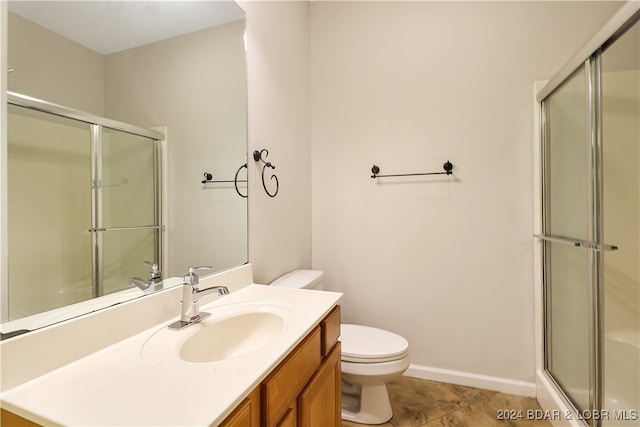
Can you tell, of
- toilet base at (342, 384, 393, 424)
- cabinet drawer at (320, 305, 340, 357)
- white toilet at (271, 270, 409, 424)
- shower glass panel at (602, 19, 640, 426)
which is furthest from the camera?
toilet base at (342, 384, 393, 424)

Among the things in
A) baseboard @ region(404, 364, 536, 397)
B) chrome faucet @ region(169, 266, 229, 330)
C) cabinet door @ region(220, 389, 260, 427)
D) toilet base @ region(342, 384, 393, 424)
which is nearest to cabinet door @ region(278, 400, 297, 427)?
cabinet door @ region(220, 389, 260, 427)

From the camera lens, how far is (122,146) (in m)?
0.92

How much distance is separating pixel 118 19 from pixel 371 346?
5.57 ft

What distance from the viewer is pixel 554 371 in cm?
166

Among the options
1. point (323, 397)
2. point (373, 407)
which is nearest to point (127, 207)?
point (323, 397)

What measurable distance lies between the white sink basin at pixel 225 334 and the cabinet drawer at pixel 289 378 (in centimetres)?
8

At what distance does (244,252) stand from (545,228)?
169 cm

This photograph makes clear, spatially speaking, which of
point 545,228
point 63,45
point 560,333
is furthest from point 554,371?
point 63,45

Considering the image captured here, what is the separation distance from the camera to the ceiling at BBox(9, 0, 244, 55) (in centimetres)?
76

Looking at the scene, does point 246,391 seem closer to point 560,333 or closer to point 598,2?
point 560,333

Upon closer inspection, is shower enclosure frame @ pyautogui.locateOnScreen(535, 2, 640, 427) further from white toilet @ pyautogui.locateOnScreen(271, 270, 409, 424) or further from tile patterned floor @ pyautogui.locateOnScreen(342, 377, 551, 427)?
white toilet @ pyautogui.locateOnScreen(271, 270, 409, 424)

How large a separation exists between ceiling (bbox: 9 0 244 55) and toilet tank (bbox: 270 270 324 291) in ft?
4.00

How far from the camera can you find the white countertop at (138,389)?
0.53 metres

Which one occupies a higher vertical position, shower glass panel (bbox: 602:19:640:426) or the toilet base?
shower glass panel (bbox: 602:19:640:426)
